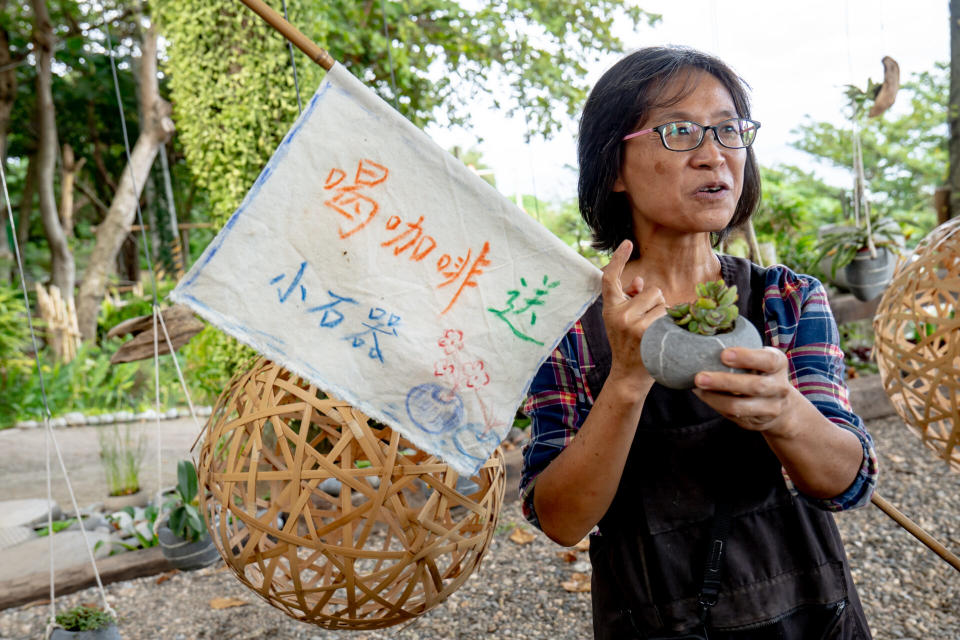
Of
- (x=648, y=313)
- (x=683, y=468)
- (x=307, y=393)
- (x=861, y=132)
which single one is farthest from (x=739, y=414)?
(x=861, y=132)

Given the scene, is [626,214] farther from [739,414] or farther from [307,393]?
[307,393]

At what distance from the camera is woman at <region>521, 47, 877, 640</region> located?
121cm

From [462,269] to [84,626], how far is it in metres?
1.86

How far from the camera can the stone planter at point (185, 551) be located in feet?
9.75

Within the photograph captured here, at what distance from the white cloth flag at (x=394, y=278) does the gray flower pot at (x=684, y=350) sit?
239mm

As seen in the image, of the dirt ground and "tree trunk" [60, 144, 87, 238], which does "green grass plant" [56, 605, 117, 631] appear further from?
"tree trunk" [60, 144, 87, 238]

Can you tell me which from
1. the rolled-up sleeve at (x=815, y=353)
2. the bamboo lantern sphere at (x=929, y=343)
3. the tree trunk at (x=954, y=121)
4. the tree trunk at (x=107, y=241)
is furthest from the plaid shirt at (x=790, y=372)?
the tree trunk at (x=107, y=241)

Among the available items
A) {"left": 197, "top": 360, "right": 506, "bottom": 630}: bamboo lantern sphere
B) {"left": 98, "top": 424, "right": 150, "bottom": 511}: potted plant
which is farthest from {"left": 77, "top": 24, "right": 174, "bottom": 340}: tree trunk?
{"left": 197, "top": 360, "right": 506, "bottom": 630}: bamboo lantern sphere

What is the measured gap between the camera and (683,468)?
1271 mm

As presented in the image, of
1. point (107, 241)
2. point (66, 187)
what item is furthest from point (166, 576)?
point (66, 187)

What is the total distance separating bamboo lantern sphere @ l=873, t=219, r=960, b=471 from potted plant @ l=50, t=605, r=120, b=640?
2.39m

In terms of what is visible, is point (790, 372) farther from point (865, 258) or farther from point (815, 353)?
point (865, 258)

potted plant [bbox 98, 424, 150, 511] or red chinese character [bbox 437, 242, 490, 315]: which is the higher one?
red chinese character [bbox 437, 242, 490, 315]

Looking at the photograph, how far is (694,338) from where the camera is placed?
36.9 inches
